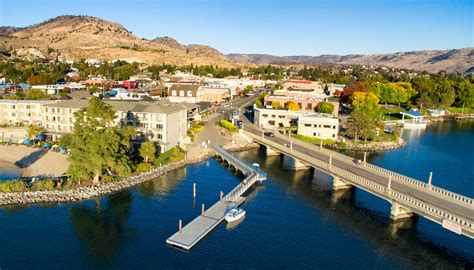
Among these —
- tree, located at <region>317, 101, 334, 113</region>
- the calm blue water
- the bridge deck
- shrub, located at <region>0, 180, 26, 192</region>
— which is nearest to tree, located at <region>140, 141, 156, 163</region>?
the calm blue water

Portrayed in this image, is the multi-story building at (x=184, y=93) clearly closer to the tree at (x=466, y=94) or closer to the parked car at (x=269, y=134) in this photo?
the parked car at (x=269, y=134)

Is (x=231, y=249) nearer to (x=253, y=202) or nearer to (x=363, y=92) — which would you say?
(x=253, y=202)

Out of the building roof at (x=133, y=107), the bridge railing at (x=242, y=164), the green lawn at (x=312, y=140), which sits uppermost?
the building roof at (x=133, y=107)

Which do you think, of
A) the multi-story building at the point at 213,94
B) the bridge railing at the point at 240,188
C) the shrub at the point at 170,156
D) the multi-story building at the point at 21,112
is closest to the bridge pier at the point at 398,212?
the bridge railing at the point at 240,188

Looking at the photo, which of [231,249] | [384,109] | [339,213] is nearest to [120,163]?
[231,249]

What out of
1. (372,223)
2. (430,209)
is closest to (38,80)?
(372,223)

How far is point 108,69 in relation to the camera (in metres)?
150

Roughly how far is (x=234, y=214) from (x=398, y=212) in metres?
16.3

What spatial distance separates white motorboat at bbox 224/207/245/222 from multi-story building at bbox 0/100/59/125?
148 feet

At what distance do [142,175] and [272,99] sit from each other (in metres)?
53.6

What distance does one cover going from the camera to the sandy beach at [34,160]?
4762 centimetres

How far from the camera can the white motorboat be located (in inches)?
1438

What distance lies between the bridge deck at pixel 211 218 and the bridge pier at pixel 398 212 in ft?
50.4

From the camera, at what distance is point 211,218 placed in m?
36.6
